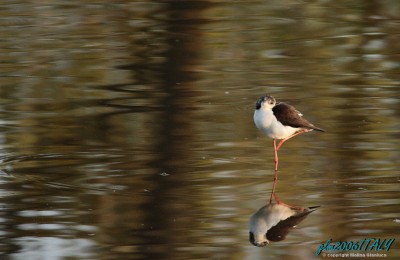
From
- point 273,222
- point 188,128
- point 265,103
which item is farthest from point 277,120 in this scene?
point 273,222

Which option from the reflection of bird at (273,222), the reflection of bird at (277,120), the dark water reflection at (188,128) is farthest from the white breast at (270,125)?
the reflection of bird at (273,222)

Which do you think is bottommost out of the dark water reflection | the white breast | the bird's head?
the dark water reflection

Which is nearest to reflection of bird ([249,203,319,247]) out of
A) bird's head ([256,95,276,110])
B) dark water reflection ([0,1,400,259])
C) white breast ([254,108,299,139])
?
dark water reflection ([0,1,400,259])

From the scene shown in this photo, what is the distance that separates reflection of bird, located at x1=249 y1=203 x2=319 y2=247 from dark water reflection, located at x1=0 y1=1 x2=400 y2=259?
0.31 ft

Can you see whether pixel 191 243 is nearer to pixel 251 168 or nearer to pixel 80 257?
pixel 80 257

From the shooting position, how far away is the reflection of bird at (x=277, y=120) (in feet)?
35.3

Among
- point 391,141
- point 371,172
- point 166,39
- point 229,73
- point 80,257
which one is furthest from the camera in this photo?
point 166,39

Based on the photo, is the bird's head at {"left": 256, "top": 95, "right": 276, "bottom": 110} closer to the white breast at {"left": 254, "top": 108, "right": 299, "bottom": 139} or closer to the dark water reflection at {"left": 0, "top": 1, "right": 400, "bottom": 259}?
the white breast at {"left": 254, "top": 108, "right": 299, "bottom": 139}

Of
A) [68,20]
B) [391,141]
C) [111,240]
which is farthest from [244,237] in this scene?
[68,20]

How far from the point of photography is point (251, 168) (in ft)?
34.9

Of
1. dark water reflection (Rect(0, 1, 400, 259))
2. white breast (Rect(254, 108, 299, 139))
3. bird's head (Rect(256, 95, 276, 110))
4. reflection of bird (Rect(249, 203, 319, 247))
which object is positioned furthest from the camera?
bird's head (Rect(256, 95, 276, 110))

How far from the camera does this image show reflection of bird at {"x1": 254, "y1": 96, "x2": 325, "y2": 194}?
35.3 feet

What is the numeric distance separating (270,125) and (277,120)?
9cm

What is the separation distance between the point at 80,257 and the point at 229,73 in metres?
7.51
